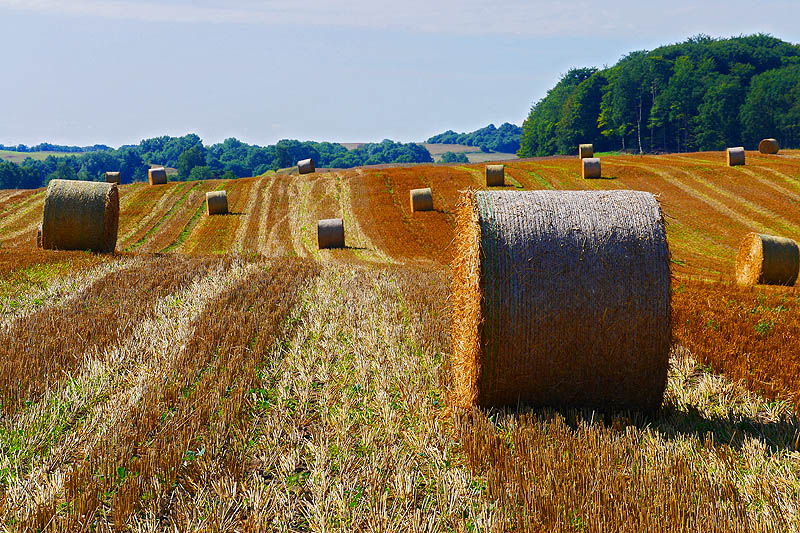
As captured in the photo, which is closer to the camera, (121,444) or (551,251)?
(121,444)

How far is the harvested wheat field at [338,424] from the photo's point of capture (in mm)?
3857

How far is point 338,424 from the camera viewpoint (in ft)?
17.2

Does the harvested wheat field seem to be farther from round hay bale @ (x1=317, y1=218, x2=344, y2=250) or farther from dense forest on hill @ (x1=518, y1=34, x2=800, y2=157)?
dense forest on hill @ (x1=518, y1=34, x2=800, y2=157)

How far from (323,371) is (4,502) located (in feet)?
10.6

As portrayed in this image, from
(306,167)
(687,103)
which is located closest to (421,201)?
(306,167)

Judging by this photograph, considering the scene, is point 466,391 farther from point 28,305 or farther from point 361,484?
point 28,305

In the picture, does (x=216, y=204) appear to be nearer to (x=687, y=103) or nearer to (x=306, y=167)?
(x=306, y=167)

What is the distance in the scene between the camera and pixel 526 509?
12.5ft

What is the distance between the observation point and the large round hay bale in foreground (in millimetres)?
5324

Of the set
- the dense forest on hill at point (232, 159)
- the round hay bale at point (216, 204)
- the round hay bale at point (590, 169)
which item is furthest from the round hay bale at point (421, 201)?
the dense forest on hill at point (232, 159)

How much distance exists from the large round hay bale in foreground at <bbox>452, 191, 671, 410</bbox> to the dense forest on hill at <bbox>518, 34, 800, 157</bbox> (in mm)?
102076

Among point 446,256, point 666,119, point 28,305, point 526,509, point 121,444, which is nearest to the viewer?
point 526,509

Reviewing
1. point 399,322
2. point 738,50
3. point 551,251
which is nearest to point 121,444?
point 551,251

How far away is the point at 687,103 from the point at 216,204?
303ft
